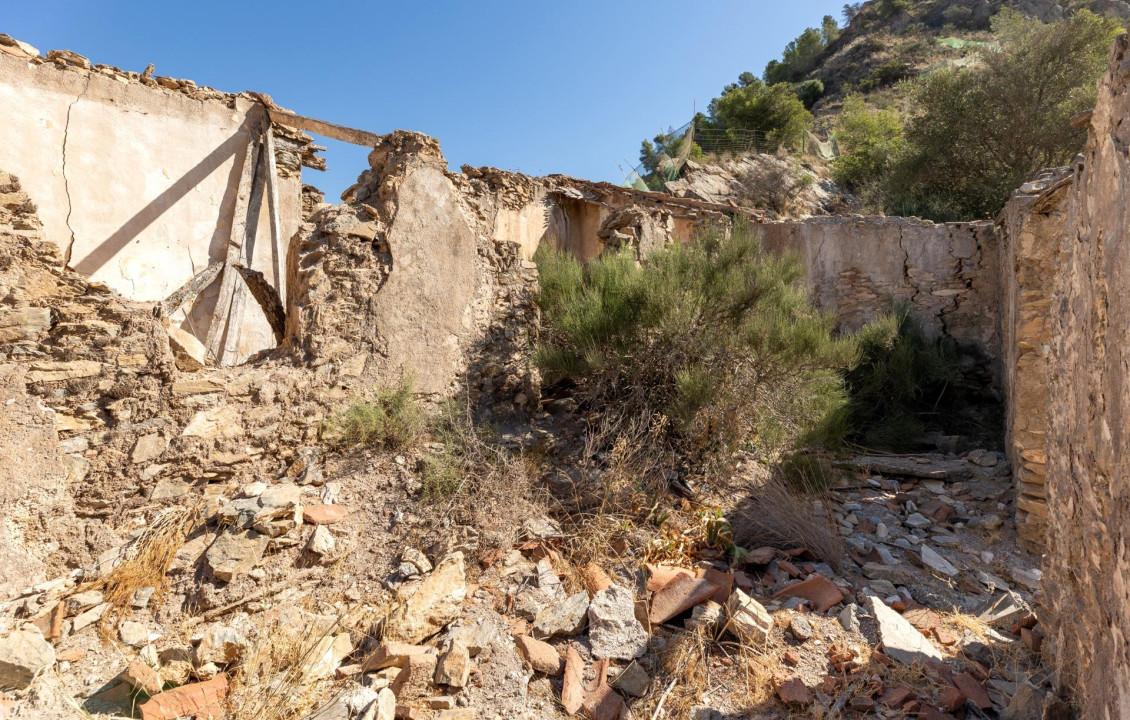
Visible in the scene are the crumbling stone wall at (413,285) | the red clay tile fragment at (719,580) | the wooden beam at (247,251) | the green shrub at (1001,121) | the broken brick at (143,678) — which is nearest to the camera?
the broken brick at (143,678)

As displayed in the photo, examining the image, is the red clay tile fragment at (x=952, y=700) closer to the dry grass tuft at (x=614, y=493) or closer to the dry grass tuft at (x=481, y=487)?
the dry grass tuft at (x=614, y=493)

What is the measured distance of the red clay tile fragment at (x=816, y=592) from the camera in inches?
139

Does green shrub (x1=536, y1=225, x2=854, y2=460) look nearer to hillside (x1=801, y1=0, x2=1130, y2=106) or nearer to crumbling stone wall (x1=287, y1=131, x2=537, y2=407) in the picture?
crumbling stone wall (x1=287, y1=131, x2=537, y2=407)

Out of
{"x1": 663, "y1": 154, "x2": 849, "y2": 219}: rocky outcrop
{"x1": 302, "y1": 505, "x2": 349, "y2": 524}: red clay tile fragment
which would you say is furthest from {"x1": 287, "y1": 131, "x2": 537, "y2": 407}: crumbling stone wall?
{"x1": 663, "y1": 154, "x2": 849, "y2": 219}: rocky outcrop

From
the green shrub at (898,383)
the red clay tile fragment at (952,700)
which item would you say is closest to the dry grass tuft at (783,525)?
the red clay tile fragment at (952,700)

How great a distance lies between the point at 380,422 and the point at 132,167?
488 cm

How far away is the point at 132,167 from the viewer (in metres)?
6.64

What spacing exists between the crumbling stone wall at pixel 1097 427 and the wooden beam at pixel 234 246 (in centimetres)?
731

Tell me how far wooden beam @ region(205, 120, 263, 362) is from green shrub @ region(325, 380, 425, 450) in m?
3.65

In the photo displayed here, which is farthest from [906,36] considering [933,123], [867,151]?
[933,123]

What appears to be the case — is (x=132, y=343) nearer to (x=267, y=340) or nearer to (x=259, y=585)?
(x=259, y=585)

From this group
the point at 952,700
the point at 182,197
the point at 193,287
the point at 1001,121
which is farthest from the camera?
the point at 1001,121

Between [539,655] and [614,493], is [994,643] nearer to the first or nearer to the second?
[614,493]

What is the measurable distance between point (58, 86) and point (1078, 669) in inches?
346
